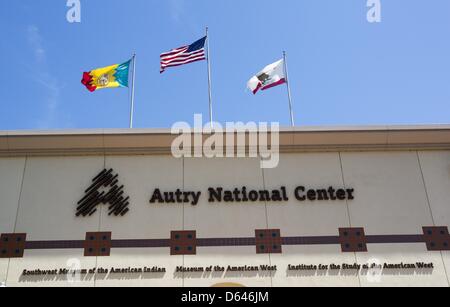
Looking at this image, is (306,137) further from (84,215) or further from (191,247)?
(84,215)

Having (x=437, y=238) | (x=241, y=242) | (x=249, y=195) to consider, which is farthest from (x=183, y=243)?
(x=437, y=238)

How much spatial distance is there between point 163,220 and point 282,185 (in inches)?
173

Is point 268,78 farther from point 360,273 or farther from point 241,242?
point 360,273

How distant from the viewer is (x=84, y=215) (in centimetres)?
1496

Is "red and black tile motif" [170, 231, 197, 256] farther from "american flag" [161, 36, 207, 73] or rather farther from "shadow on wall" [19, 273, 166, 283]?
"american flag" [161, 36, 207, 73]

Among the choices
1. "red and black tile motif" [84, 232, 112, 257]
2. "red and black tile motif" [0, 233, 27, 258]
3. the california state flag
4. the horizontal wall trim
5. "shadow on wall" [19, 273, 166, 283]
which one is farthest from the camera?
the california state flag

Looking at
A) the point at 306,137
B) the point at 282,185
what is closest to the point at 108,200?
the point at 282,185

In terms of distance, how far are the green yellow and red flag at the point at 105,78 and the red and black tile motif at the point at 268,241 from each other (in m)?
8.50

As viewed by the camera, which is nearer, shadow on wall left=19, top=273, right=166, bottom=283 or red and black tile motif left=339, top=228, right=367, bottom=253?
shadow on wall left=19, top=273, right=166, bottom=283

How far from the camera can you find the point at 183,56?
18.3 meters

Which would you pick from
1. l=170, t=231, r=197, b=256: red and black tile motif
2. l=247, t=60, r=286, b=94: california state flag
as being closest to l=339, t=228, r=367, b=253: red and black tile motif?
l=170, t=231, r=197, b=256: red and black tile motif

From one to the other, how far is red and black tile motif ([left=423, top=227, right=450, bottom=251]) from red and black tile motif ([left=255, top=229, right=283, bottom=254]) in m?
4.95

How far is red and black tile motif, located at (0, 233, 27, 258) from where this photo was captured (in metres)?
→ 14.3

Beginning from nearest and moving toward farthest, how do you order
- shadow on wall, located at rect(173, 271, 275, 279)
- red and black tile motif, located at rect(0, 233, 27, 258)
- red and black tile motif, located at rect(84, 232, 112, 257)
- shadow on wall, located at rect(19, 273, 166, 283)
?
1. shadow on wall, located at rect(19, 273, 166, 283)
2. shadow on wall, located at rect(173, 271, 275, 279)
3. red and black tile motif, located at rect(0, 233, 27, 258)
4. red and black tile motif, located at rect(84, 232, 112, 257)
